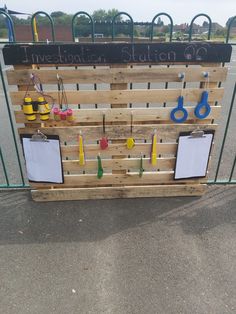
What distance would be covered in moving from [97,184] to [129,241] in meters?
0.86

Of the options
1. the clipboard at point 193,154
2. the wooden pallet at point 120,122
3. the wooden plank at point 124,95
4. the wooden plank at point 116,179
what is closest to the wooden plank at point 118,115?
the wooden pallet at point 120,122

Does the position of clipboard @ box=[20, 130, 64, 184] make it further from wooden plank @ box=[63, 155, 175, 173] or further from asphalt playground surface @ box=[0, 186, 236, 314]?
asphalt playground surface @ box=[0, 186, 236, 314]

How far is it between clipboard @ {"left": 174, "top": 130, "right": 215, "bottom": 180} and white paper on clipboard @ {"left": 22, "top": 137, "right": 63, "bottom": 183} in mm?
1426

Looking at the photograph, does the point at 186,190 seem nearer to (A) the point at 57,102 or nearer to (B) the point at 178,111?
(B) the point at 178,111

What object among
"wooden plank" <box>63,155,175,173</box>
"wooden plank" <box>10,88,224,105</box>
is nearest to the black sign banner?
"wooden plank" <box>10,88,224,105</box>

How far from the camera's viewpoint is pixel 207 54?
2625mm

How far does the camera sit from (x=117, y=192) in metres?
3.35

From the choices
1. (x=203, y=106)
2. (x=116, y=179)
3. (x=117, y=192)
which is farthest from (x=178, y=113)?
(x=117, y=192)

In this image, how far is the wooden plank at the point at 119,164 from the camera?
10.3ft

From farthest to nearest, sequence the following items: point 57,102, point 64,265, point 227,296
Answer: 1. point 57,102
2. point 64,265
3. point 227,296

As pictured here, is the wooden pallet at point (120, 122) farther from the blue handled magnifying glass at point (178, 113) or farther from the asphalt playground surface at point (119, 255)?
the asphalt playground surface at point (119, 255)

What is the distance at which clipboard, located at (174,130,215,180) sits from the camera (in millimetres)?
3002

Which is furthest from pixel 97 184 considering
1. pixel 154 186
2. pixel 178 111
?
pixel 178 111

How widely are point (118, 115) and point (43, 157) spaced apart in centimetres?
101
